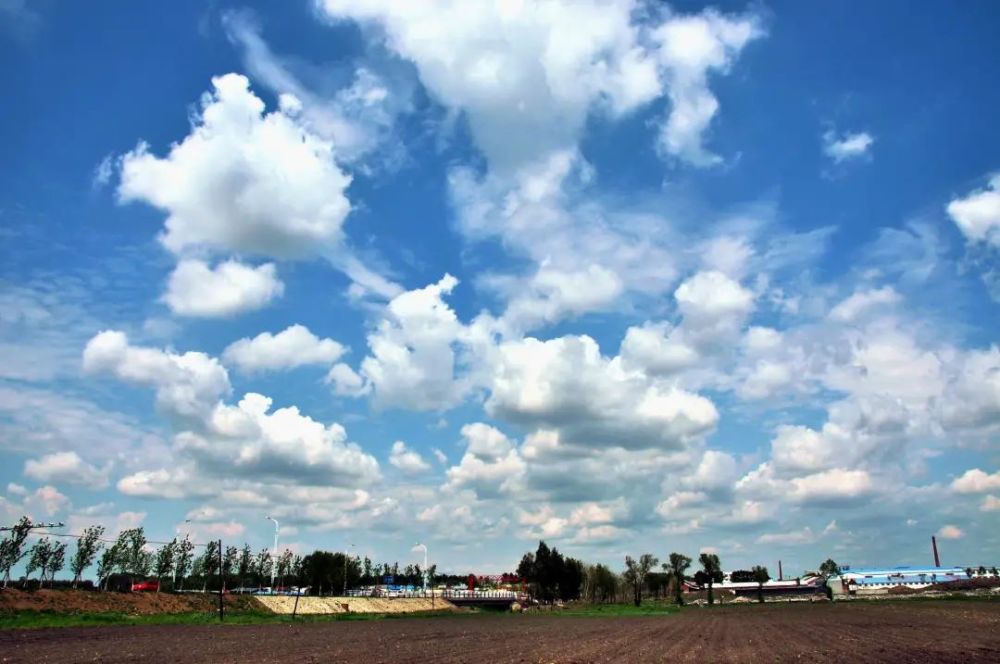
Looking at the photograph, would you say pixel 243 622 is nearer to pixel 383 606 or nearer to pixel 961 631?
pixel 383 606

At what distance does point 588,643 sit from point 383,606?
111408 mm

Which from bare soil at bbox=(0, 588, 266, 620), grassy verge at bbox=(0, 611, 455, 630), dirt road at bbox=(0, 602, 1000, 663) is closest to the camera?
dirt road at bbox=(0, 602, 1000, 663)

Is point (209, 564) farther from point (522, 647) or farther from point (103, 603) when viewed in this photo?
point (522, 647)

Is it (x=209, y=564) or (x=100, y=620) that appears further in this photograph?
(x=209, y=564)

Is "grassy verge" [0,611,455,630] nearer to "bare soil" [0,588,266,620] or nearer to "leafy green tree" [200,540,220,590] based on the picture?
"bare soil" [0,588,266,620]

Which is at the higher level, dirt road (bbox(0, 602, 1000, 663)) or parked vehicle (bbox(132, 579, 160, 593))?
dirt road (bbox(0, 602, 1000, 663))

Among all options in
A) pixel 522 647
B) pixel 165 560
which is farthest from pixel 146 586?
pixel 522 647

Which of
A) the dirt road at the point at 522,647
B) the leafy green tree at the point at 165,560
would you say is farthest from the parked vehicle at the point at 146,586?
the dirt road at the point at 522,647

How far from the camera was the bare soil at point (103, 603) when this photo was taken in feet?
340

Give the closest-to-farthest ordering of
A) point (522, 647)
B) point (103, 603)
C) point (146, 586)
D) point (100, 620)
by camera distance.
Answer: point (522, 647) → point (100, 620) → point (103, 603) → point (146, 586)

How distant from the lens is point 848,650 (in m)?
45.4

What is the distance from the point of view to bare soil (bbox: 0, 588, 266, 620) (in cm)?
10378

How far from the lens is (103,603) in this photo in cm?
11288

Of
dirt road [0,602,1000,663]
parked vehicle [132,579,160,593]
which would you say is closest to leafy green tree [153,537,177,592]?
parked vehicle [132,579,160,593]
